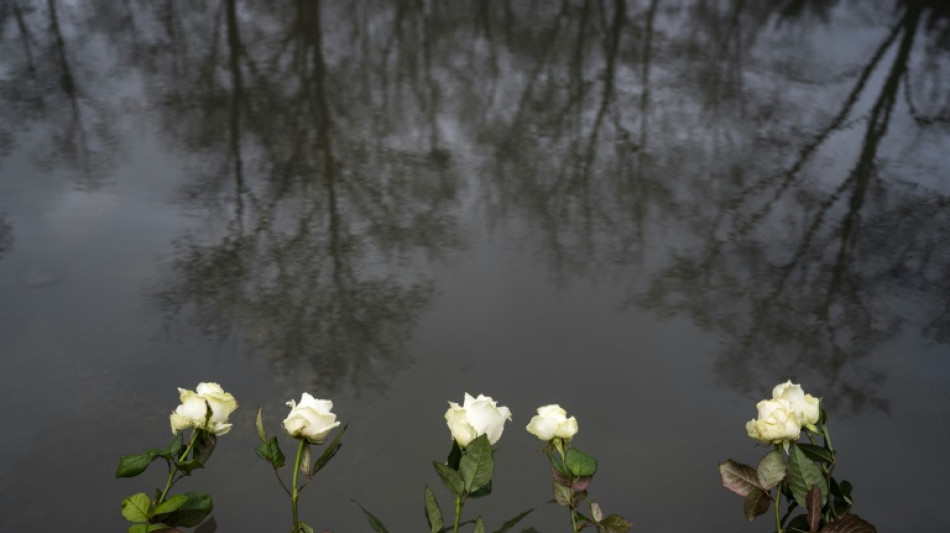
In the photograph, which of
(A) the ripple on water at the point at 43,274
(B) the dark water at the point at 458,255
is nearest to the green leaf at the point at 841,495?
(B) the dark water at the point at 458,255

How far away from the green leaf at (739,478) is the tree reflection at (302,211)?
131 cm

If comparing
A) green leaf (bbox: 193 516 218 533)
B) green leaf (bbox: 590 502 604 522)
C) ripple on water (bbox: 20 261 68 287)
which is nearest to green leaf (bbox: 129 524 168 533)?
green leaf (bbox: 193 516 218 533)

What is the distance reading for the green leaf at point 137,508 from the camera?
187 centimetres

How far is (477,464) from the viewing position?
1.82 m

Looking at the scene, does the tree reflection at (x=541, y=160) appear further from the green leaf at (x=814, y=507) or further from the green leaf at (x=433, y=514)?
the green leaf at (x=814, y=507)

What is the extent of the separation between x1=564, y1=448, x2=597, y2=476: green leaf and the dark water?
531 mm

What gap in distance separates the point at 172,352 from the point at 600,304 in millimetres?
1660

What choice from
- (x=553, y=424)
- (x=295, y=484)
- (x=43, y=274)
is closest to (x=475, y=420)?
(x=553, y=424)

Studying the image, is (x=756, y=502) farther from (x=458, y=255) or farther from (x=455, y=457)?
(x=458, y=255)

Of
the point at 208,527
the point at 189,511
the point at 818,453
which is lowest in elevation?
the point at 208,527

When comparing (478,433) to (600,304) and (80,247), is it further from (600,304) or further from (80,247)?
(80,247)

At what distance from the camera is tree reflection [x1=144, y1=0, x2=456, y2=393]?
10.9 feet

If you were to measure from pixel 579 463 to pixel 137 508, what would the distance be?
3.12 feet

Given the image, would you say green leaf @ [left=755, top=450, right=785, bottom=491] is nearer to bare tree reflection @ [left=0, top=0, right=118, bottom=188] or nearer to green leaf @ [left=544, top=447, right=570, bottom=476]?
green leaf @ [left=544, top=447, right=570, bottom=476]
